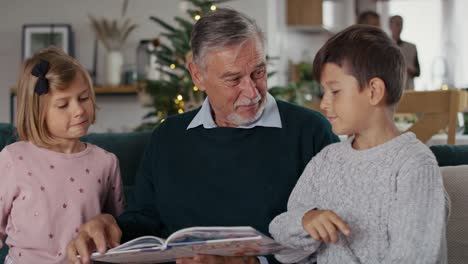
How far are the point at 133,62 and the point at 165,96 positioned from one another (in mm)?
2654

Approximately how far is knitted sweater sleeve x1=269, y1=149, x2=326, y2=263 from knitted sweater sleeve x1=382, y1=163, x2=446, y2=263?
0.64 ft

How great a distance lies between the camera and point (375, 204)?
4.91 ft

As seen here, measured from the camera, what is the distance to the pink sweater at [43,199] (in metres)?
1.88

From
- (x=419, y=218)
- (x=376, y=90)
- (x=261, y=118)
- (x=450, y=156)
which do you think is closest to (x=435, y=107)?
(x=450, y=156)

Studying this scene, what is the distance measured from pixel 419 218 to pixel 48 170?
97cm

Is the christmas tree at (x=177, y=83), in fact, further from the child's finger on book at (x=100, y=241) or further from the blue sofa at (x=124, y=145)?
the child's finger on book at (x=100, y=241)

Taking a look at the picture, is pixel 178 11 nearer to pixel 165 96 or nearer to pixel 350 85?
pixel 165 96

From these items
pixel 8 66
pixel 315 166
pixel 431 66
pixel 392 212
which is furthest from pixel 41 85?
pixel 431 66

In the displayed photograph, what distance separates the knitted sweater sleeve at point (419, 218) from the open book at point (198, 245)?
245mm

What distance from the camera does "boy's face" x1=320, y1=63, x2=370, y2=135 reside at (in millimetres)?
1538

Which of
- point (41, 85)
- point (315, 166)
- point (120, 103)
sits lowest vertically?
point (120, 103)

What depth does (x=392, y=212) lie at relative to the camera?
57.6 inches

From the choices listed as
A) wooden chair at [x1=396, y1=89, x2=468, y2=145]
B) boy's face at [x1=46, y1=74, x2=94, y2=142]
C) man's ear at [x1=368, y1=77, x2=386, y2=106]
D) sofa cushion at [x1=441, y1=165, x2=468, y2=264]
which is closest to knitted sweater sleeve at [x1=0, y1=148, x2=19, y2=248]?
boy's face at [x1=46, y1=74, x2=94, y2=142]

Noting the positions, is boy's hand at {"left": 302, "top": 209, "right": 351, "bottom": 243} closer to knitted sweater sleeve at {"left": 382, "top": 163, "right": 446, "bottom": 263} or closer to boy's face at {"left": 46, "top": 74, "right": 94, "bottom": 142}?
knitted sweater sleeve at {"left": 382, "top": 163, "right": 446, "bottom": 263}
